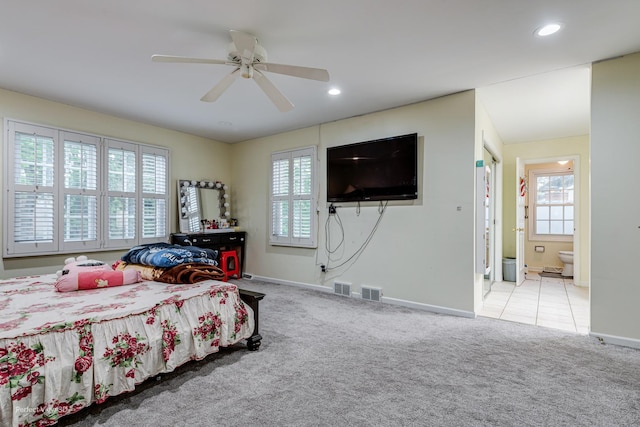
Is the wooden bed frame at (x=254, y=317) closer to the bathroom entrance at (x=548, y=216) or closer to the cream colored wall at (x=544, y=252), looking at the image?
the bathroom entrance at (x=548, y=216)

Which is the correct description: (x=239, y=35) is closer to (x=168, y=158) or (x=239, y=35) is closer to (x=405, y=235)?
(x=405, y=235)

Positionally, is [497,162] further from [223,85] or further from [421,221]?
[223,85]

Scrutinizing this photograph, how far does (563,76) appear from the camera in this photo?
3.12 meters

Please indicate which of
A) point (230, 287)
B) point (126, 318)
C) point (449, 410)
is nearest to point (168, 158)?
point (230, 287)

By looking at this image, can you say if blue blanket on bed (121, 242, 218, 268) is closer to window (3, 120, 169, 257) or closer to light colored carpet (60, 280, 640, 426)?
light colored carpet (60, 280, 640, 426)

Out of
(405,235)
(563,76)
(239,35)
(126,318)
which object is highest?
(563,76)

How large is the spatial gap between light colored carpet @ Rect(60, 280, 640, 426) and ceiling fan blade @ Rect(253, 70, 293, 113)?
2.12 meters

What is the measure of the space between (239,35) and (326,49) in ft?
2.84

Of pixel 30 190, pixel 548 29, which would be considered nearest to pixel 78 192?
pixel 30 190

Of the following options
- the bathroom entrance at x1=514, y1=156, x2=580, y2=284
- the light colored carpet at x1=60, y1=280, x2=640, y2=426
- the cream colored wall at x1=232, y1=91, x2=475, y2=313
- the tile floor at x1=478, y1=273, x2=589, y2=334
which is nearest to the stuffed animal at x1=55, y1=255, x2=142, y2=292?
the light colored carpet at x1=60, y1=280, x2=640, y2=426

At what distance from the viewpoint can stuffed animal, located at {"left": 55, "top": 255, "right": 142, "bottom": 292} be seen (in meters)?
2.23

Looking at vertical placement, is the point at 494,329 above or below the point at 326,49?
below

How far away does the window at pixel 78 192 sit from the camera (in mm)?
3627

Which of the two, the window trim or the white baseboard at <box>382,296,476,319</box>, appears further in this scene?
the window trim
